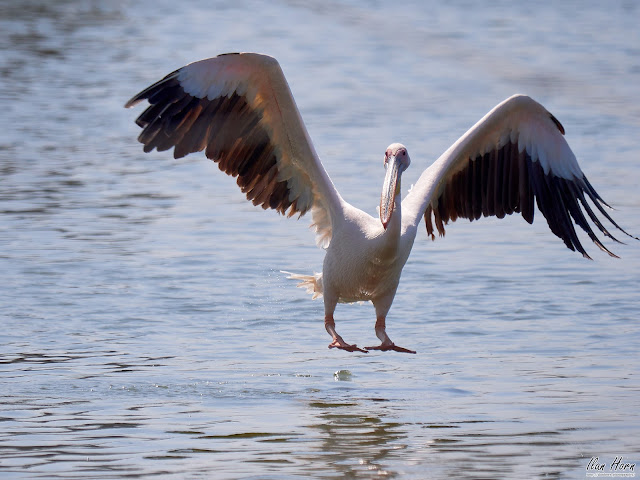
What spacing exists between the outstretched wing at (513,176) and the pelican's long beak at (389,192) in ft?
1.88

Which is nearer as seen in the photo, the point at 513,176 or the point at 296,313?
the point at 513,176

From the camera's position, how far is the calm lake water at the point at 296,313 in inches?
275

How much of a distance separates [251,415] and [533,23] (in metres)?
18.7

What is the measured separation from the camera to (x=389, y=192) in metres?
7.70

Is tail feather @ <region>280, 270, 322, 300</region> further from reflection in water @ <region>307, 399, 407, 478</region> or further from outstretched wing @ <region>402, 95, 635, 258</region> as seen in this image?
reflection in water @ <region>307, 399, 407, 478</region>

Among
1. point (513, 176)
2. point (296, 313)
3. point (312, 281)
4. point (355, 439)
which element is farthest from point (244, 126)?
point (296, 313)

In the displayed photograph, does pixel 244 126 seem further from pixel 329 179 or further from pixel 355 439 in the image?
pixel 355 439

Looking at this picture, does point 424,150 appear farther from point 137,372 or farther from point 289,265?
point 137,372

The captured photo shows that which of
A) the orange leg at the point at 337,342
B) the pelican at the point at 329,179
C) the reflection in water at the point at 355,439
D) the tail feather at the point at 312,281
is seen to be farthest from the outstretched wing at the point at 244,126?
the reflection in water at the point at 355,439

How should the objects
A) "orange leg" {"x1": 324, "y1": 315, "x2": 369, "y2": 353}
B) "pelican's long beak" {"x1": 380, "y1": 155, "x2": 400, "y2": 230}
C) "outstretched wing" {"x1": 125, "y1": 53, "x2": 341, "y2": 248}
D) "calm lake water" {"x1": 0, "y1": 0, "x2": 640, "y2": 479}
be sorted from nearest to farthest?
"calm lake water" {"x1": 0, "y1": 0, "x2": 640, "y2": 479} → "pelican's long beak" {"x1": 380, "y1": 155, "x2": 400, "y2": 230} → "outstretched wing" {"x1": 125, "y1": 53, "x2": 341, "y2": 248} → "orange leg" {"x1": 324, "y1": 315, "x2": 369, "y2": 353}

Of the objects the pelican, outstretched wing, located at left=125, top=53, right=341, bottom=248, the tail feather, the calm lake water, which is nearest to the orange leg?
the pelican

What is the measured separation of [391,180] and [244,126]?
3.56ft

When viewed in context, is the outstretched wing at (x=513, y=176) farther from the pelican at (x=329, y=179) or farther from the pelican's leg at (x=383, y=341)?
the pelican's leg at (x=383, y=341)

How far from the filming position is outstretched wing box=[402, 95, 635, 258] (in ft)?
27.9
